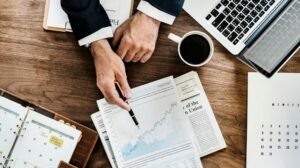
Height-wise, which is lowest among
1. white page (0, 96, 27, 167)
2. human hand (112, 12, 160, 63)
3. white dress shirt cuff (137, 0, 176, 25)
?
white page (0, 96, 27, 167)

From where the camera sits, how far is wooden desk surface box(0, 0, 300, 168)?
1.39 meters

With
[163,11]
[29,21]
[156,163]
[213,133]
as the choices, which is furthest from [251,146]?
[29,21]

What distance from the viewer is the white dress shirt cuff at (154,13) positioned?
1.38 m

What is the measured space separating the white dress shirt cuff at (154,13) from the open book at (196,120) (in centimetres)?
15

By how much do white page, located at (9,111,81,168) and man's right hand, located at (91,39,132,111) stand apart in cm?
13

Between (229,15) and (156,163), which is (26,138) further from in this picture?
(229,15)

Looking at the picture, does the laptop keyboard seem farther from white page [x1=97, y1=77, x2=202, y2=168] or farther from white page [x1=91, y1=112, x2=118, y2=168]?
white page [x1=91, y1=112, x2=118, y2=168]

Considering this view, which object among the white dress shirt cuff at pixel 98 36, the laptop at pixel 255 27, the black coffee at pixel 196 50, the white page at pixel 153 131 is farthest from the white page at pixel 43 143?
the laptop at pixel 255 27

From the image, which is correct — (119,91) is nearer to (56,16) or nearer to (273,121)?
(56,16)

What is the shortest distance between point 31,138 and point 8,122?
0.07m

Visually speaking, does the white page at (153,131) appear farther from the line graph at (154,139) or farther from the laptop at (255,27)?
the laptop at (255,27)

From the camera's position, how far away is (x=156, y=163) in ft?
4.54

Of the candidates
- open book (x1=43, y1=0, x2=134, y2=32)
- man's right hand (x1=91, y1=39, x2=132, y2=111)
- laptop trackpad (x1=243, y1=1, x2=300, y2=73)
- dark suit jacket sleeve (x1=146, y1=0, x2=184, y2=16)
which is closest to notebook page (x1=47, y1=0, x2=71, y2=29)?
open book (x1=43, y1=0, x2=134, y2=32)

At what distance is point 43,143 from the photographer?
1.37m
